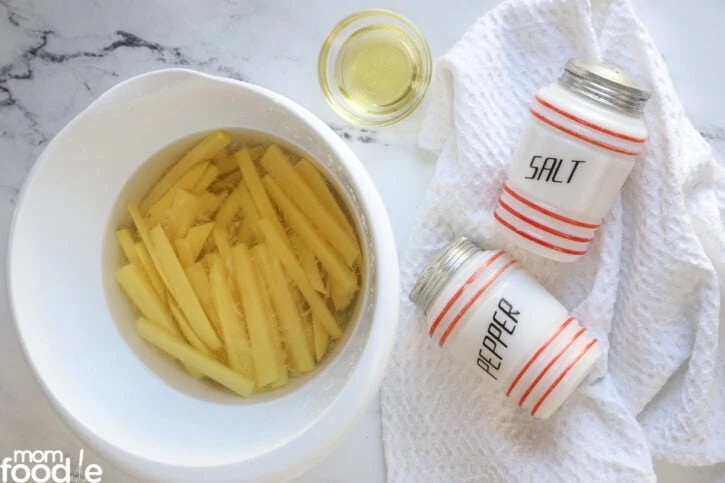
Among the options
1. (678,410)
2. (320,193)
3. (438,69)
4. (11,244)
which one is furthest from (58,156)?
(678,410)

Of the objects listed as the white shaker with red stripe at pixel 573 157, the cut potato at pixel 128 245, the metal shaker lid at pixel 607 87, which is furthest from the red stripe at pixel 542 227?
the cut potato at pixel 128 245

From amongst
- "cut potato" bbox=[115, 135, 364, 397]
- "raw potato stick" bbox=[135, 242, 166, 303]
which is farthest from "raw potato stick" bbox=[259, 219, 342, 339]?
"raw potato stick" bbox=[135, 242, 166, 303]

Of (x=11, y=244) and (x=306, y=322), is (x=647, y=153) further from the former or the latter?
(x=11, y=244)

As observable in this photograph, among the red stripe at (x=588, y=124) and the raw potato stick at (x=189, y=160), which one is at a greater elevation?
the red stripe at (x=588, y=124)

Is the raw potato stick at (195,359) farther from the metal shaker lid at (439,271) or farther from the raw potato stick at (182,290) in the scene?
the metal shaker lid at (439,271)

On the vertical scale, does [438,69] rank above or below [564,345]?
above

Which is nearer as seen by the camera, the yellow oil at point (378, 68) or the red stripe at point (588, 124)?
the red stripe at point (588, 124)
